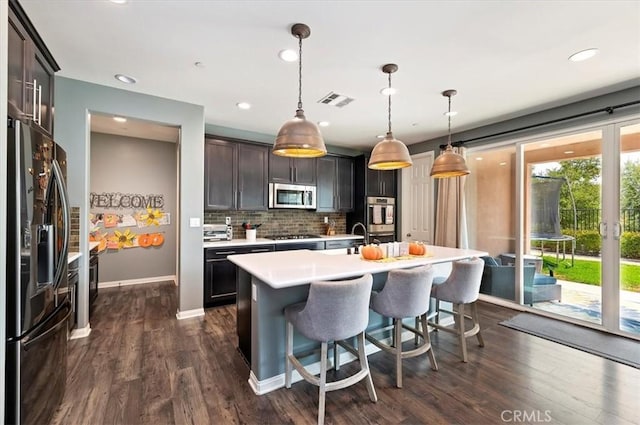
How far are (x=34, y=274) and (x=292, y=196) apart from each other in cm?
369

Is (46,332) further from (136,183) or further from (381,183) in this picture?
(381,183)

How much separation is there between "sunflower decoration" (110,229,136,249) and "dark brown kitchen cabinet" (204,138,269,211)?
1.93 meters

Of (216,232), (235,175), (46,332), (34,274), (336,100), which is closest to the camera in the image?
(34,274)

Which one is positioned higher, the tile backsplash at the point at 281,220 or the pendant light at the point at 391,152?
the pendant light at the point at 391,152

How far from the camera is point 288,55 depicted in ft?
8.16

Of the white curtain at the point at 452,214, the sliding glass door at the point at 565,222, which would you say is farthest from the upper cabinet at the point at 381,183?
the sliding glass door at the point at 565,222

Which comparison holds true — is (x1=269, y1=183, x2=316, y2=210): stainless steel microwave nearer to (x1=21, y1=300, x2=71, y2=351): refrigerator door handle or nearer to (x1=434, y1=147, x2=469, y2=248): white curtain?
(x1=434, y1=147, x2=469, y2=248): white curtain

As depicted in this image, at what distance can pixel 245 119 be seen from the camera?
434cm

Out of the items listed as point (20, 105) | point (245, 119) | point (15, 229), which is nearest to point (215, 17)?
point (20, 105)

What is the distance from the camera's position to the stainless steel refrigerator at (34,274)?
1.44m

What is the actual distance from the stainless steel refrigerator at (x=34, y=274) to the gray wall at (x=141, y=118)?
1366 mm

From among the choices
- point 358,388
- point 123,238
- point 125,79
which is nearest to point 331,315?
point 358,388

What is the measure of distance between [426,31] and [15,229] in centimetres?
282

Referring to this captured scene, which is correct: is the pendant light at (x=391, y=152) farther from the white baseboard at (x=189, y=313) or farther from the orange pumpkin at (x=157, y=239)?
the orange pumpkin at (x=157, y=239)
